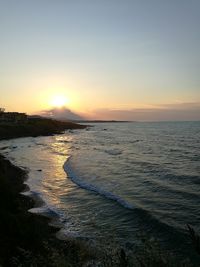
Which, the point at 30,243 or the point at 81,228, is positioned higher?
the point at 30,243

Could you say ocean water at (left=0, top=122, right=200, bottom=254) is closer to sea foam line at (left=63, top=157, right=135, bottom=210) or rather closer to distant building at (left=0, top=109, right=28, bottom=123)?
sea foam line at (left=63, top=157, right=135, bottom=210)

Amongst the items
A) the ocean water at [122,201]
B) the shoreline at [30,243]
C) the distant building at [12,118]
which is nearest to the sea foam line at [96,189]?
the ocean water at [122,201]

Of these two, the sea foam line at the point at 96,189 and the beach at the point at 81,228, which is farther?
the sea foam line at the point at 96,189

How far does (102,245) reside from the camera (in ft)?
42.5

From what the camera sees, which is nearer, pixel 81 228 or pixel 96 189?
pixel 81 228

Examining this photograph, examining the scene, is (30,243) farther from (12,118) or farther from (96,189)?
(12,118)

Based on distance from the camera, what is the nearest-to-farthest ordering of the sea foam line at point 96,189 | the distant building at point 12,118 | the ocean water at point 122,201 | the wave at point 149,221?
the wave at point 149,221 → the ocean water at point 122,201 → the sea foam line at point 96,189 → the distant building at point 12,118

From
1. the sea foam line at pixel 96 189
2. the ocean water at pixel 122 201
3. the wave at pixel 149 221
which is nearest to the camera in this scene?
the wave at pixel 149 221

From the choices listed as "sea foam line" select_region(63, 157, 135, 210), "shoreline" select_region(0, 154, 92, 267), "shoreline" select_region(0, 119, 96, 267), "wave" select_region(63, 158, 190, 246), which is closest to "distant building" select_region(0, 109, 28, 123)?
"sea foam line" select_region(63, 157, 135, 210)

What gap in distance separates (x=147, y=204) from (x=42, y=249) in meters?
9.10

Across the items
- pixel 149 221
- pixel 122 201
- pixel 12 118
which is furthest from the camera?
pixel 12 118

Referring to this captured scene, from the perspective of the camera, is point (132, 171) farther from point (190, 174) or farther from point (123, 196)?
point (123, 196)

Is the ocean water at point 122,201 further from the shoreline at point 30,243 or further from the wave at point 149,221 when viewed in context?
the shoreline at point 30,243

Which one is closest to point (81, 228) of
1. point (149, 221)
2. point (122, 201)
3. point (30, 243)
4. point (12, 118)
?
point (149, 221)
